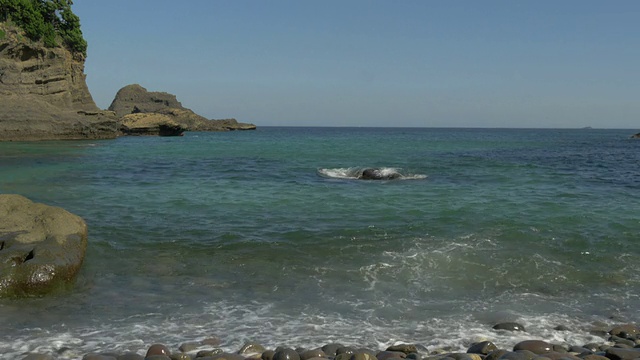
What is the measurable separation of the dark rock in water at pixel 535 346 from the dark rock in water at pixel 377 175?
17067 millimetres

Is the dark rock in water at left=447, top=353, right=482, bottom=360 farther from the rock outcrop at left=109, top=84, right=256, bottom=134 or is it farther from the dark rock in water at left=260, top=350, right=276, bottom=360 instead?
the rock outcrop at left=109, top=84, right=256, bottom=134

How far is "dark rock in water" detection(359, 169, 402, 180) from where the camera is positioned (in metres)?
23.8

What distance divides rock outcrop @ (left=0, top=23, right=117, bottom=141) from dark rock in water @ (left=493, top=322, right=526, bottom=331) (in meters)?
52.3

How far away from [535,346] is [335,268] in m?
4.32

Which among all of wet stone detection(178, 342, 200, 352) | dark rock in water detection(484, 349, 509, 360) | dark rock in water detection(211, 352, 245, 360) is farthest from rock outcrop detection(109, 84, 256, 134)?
dark rock in water detection(484, 349, 509, 360)

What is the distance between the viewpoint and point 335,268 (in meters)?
10.3

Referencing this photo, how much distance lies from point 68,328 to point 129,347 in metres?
1.21

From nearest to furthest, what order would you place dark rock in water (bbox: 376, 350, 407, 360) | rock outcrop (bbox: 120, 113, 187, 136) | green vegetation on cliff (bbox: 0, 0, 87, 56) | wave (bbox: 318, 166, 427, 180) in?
dark rock in water (bbox: 376, 350, 407, 360), wave (bbox: 318, 166, 427, 180), green vegetation on cliff (bbox: 0, 0, 87, 56), rock outcrop (bbox: 120, 113, 187, 136)

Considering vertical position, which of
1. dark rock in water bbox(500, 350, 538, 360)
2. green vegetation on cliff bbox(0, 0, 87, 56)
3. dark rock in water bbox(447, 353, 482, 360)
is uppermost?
green vegetation on cliff bbox(0, 0, 87, 56)

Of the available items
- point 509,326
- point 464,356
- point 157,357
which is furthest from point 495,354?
point 157,357

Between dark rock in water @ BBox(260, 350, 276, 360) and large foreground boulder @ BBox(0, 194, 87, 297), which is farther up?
large foreground boulder @ BBox(0, 194, 87, 297)

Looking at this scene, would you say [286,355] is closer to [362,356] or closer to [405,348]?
[362,356]

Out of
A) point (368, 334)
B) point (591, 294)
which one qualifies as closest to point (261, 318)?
point (368, 334)

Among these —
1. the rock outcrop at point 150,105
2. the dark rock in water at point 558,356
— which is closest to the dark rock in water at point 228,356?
the dark rock in water at point 558,356
